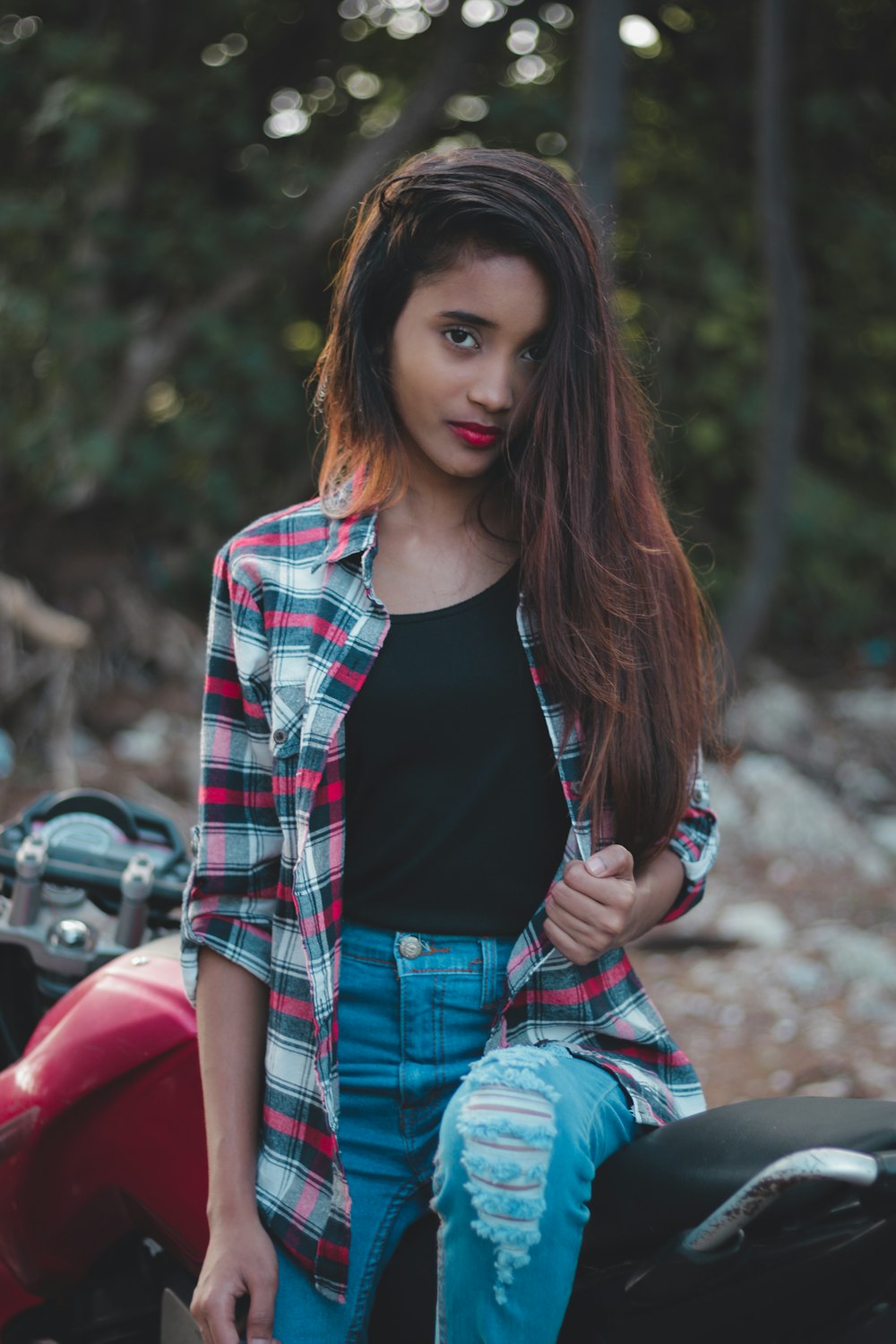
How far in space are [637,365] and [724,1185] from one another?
1057 millimetres

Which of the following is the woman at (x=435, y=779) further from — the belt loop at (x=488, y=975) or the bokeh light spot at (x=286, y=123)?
the bokeh light spot at (x=286, y=123)

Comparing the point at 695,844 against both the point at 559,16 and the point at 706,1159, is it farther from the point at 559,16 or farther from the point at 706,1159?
the point at 559,16

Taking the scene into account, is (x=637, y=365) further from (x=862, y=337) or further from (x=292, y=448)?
(x=862, y=337)

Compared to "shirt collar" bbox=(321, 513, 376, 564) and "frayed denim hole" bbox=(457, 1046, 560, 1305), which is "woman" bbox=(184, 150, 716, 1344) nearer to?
"shirt collar" bbox=(321, 513, 376, 564)

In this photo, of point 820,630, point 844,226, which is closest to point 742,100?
Answer: point 844,226

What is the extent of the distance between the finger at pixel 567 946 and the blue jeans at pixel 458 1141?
75 mm

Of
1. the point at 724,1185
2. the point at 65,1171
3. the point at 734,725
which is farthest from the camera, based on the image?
the point at 734,725

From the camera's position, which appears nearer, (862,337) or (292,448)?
(292,448)

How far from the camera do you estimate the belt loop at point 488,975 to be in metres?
1.39

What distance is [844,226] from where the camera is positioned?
7.48 m

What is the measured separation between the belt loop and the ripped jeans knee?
23cm

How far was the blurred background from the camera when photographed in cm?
497

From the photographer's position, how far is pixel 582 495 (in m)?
1.48

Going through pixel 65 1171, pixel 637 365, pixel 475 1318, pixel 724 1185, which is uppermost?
pixel 637 365
